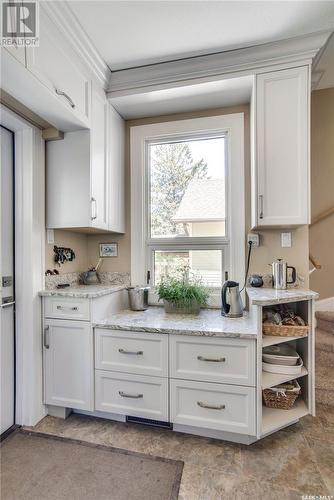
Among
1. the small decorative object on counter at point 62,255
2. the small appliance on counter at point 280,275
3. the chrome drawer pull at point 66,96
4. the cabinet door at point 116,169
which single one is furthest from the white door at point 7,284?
the small appliance on counter at point 280,275

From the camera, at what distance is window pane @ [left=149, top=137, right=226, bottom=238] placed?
92.1 inches

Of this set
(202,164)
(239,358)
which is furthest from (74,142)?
(239,358)

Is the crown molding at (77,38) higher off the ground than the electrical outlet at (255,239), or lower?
higher

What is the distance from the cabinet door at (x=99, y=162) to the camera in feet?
6.48

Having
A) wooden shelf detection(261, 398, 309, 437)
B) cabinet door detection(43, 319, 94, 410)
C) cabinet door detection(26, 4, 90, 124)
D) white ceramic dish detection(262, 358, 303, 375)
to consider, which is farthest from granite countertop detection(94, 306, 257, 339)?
cabinet door detection(26, 4, 90, 124)

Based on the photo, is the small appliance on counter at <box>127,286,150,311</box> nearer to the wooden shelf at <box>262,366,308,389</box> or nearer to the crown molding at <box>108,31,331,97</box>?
the wooden shelf at <box>262,366,308,389</box>

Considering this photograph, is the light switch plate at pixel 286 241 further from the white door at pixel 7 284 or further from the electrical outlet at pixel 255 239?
Result: the white door at pixel 7 284

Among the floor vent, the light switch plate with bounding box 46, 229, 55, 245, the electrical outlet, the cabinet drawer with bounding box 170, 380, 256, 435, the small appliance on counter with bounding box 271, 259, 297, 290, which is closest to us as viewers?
the cabinet drawer with bounding box 170, 380, 256, 435

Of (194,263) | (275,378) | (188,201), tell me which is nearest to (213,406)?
(275,378)

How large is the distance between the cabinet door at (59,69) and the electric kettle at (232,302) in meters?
1.65

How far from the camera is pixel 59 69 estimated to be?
1.60m

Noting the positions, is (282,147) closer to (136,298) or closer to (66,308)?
(136,298)

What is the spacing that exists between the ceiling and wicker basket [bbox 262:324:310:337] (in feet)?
6.43

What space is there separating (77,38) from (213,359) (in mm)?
2271
